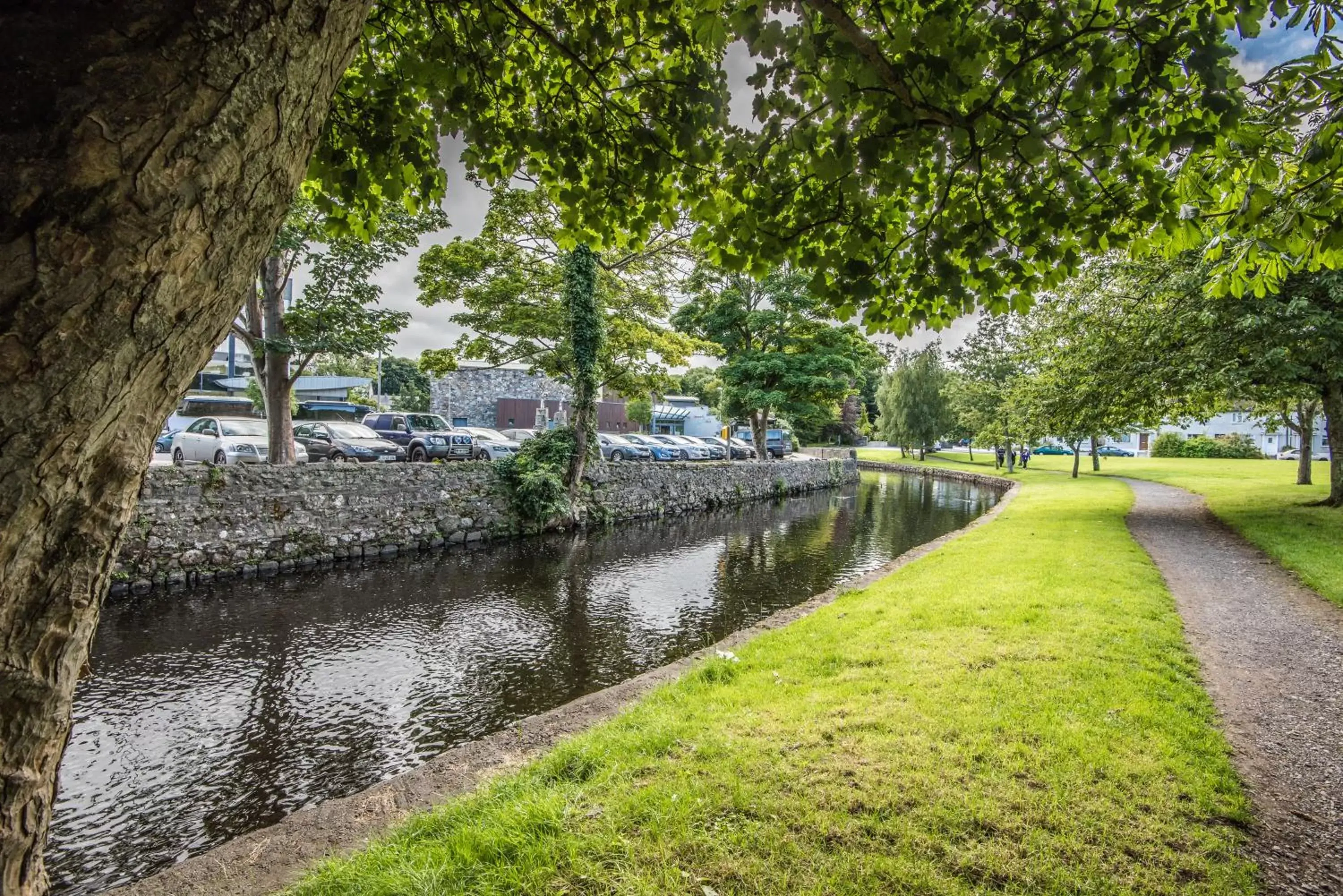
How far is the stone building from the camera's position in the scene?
1667 inches

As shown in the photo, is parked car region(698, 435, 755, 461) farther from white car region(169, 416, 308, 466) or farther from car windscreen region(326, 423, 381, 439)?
white car region(169, 416, 308, 466)

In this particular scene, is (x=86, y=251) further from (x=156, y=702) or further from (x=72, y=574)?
(x=156, y=702)

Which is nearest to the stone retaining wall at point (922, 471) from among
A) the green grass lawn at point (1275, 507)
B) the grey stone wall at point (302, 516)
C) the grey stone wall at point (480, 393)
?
the green grass lawn at point (1275, 507)

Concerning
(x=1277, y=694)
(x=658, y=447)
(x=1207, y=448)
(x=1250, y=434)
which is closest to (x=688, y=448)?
(x=658, y=447)

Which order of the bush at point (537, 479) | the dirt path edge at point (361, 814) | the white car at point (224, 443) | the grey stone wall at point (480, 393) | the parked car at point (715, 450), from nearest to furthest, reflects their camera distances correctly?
the dirt path edge at point (361, 814) < the white car at point (224, 443) < the bush at point (537, 479) < the parked car at point (715, 450) < the grey stone wall at point (480, 393)

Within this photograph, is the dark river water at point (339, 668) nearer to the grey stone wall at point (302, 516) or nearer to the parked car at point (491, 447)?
the grey stone wall at point (302, 516)

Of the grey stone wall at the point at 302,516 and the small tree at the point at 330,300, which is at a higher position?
the small tree at the point at 330,300

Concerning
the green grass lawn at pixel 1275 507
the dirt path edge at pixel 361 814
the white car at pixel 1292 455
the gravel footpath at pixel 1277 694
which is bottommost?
the dirt path edge at pixel 361 814

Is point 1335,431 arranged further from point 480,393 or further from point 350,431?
point 480,393

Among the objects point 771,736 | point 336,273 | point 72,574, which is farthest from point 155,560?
point 72,574

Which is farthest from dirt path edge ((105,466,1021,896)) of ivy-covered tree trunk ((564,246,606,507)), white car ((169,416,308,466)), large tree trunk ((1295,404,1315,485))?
large tree trunk ((1295,404,1315,485))

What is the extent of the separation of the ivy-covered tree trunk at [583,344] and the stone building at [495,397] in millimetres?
24734

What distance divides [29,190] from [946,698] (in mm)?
5037

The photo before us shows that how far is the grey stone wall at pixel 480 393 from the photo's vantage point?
42312mm
